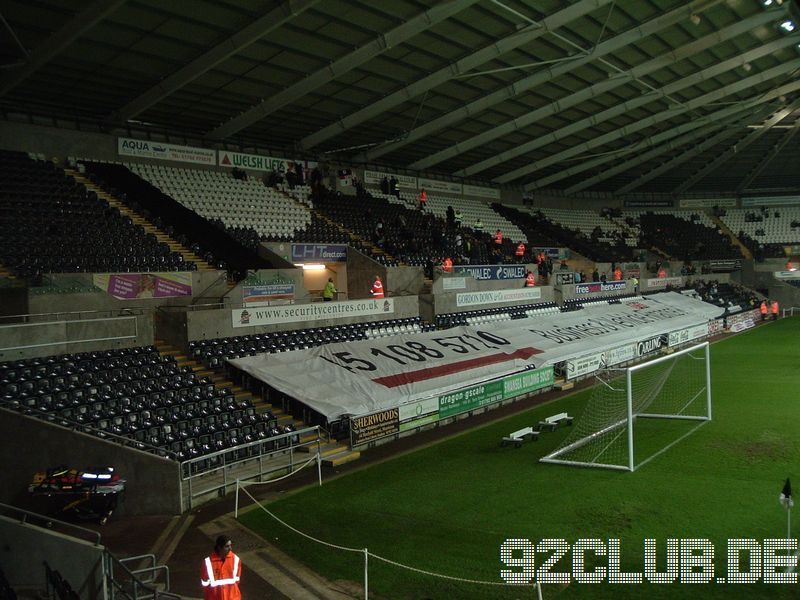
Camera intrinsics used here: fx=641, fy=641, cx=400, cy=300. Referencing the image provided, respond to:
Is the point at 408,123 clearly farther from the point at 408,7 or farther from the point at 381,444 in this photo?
the point at 381,444

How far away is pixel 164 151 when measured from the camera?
A: 2869 centimetres

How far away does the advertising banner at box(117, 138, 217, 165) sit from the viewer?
2750 cm

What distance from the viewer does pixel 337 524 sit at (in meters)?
10.8

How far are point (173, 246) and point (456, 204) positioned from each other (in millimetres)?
24778

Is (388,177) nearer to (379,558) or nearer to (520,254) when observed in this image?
(520,254)

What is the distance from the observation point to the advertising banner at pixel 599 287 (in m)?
35.1

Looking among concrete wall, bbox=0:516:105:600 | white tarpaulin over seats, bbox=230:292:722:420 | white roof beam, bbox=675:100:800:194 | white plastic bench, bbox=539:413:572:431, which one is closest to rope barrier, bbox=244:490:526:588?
concrete wall, bbox=0:516:105:600

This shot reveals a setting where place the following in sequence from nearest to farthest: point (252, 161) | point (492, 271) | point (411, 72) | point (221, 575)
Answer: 1. point (221, 575)
2. point (411, 72)
3. point (492, 271)
4. point (252, 161)

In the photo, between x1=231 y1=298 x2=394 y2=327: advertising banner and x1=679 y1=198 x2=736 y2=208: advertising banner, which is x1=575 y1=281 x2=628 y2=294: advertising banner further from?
x1=679 y1=198 x2=736 y2=208: advertising banner

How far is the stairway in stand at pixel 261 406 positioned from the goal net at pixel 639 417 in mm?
4640

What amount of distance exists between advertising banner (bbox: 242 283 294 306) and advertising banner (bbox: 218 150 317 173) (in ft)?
37.8

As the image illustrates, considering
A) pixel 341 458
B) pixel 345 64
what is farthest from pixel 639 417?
pixel 345 64

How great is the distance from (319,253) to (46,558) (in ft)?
64.9

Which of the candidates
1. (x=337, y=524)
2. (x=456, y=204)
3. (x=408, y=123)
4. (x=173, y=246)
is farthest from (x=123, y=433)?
(x=456, y=204)
